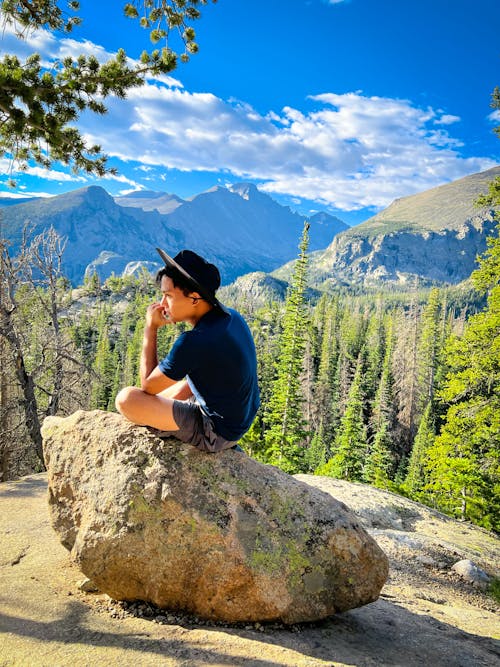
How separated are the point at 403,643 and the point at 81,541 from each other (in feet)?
11.2

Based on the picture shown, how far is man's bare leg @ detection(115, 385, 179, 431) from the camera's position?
4066mm

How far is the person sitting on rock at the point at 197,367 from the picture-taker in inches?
148

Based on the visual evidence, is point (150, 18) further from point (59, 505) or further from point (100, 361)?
point (100, 361)

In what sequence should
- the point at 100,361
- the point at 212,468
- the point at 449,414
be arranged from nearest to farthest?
the point at 212,468
the point at 449,414
the point at 100,361

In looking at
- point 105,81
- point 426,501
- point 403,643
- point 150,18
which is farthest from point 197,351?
point 426,501

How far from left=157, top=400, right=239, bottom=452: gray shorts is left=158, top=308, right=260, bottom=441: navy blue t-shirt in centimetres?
8

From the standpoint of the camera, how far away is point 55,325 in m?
15.0

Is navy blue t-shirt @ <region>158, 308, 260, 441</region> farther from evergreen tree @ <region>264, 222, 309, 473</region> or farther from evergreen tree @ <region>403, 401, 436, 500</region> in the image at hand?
evergreen tree @ <region>403, 401, 436, 500</region>

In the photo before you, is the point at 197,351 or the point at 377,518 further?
the point at 377,518

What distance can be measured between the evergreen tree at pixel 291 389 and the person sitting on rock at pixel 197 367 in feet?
67.6

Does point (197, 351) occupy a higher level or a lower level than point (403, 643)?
higher

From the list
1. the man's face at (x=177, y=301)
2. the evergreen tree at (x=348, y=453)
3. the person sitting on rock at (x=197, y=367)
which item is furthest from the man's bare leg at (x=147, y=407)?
the evergreen tree at (x=348, y=453)

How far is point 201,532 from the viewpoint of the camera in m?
4.04

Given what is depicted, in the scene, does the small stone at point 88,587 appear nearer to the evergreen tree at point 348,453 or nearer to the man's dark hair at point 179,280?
the man's dark hair at point 179,280
